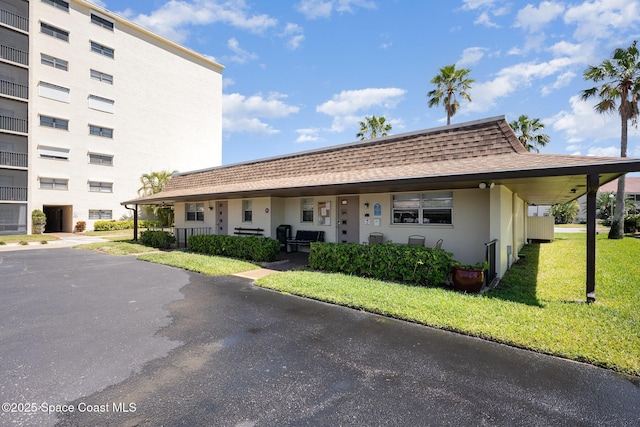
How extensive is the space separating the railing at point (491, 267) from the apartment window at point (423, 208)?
1.55 meters

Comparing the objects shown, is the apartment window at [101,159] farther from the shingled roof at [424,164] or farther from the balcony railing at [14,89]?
the shingled roof at [424,164]

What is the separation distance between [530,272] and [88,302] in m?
11.9

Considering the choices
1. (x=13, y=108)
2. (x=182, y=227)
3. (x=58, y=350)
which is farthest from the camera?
(x=13, y=108)

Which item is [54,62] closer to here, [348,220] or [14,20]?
[14,20]

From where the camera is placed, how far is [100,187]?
2792cm

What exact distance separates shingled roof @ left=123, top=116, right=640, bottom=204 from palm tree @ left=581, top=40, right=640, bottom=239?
1364 cm

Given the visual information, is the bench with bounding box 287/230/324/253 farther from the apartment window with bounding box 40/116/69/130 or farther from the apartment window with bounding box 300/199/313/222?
the apartment window with bounding box 40/116/69/130

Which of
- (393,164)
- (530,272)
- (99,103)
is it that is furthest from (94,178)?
(530,272)

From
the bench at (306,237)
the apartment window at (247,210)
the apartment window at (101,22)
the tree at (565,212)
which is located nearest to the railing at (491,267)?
the bench at (306,237)

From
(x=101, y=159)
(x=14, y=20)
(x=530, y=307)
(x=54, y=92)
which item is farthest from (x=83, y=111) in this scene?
(x=530, y=307)

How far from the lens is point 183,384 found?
3.30 metres

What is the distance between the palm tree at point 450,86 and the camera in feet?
75.7

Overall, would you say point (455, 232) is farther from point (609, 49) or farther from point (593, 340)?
point (609, 49)

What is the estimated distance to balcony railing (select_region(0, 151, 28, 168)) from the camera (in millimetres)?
22781
